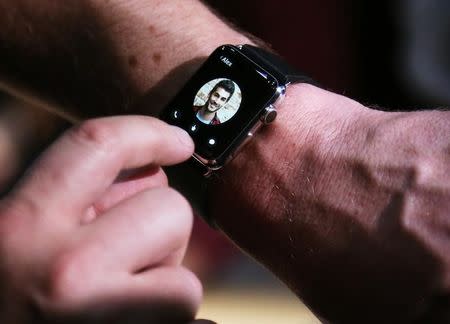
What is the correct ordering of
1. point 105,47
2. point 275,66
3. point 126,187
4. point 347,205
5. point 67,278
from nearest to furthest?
point 67,278 → point 126,187 → point 347,205 → point 275,66 → point 105,47

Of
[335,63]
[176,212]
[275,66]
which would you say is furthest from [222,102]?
[335,63]

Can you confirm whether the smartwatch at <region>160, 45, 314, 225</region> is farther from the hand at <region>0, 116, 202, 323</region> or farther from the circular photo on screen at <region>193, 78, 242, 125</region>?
the hand at <region>0, 116, 202, 323</region>

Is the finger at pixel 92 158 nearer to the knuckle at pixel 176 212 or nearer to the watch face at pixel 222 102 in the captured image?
the knuckle at pixel 176 212

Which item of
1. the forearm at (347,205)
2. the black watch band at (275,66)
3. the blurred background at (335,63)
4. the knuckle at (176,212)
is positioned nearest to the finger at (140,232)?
the knuckle at (176,212)

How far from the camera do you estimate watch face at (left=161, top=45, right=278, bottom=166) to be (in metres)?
1.08

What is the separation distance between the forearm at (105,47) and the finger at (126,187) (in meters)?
0.33

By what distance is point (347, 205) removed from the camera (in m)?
1.03

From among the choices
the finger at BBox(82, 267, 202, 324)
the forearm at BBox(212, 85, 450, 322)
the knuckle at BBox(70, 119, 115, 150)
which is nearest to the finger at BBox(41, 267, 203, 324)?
the finger at BBox(82, 267, 202, 324)

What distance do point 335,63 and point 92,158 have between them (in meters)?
2.61

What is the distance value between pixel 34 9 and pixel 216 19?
0.31 m

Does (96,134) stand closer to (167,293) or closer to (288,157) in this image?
(167,293)

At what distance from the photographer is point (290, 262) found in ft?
3.47

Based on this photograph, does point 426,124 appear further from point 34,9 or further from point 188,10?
point 34,9

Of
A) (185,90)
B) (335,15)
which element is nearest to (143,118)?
(185,90)
